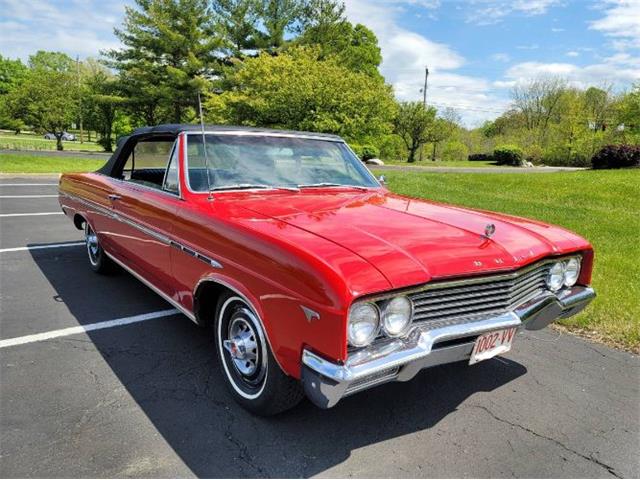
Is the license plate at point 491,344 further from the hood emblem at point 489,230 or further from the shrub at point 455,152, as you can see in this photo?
the shrub at point 455,152

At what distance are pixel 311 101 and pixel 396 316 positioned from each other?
1716cm

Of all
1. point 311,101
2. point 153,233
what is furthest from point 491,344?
point 311,101

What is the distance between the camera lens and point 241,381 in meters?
2.81

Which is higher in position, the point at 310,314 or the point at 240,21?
the point at 240,21

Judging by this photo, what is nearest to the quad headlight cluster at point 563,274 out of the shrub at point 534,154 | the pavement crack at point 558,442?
the pavement crack at point 558,442

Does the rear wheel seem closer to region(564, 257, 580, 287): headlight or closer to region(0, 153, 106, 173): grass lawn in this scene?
region(564, 257, 580, 287): headlight

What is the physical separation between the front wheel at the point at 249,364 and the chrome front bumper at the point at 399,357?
378 millimetres

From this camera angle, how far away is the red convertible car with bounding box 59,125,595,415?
214cm

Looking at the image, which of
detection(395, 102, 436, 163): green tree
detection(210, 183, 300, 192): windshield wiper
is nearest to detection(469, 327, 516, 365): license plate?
detection(210, 183, 300, 192): windshield wiper

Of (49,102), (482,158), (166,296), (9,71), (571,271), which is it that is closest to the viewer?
(571,271)

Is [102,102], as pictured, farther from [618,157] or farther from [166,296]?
[166,296]

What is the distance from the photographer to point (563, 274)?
3.09 m

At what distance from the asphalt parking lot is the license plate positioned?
0.46 meters

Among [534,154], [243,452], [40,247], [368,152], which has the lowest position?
[243,452]
